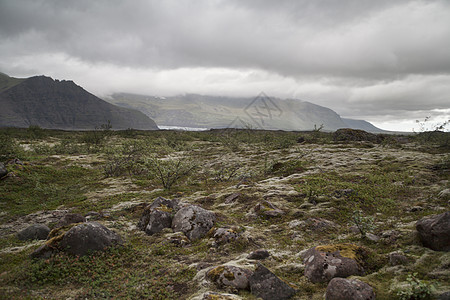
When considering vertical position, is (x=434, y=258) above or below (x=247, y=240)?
above

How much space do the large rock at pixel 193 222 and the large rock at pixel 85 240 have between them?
389 cm

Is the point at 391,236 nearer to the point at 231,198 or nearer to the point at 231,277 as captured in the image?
the point at 231,277

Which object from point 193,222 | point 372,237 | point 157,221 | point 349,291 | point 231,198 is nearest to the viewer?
point 349,291

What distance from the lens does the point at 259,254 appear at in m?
10.6

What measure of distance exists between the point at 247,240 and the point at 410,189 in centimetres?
1561

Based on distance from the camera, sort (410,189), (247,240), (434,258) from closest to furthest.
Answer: (434,258) → (247,240) → (410,189)

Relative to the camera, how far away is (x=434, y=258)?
8.03m

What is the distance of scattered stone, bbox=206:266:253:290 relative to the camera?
8.34 metres

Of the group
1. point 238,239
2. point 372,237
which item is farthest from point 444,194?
point 238,239

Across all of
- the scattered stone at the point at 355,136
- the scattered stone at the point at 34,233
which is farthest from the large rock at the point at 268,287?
the scattered stone at the point at 355,136

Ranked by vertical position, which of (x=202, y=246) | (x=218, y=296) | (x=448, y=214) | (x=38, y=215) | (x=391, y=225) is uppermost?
(x=448, y=214)

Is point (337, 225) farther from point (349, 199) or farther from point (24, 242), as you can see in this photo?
point (24, 242)

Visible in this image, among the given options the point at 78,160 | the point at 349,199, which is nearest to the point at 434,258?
the point at 349,199

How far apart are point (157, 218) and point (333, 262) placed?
10.9m
